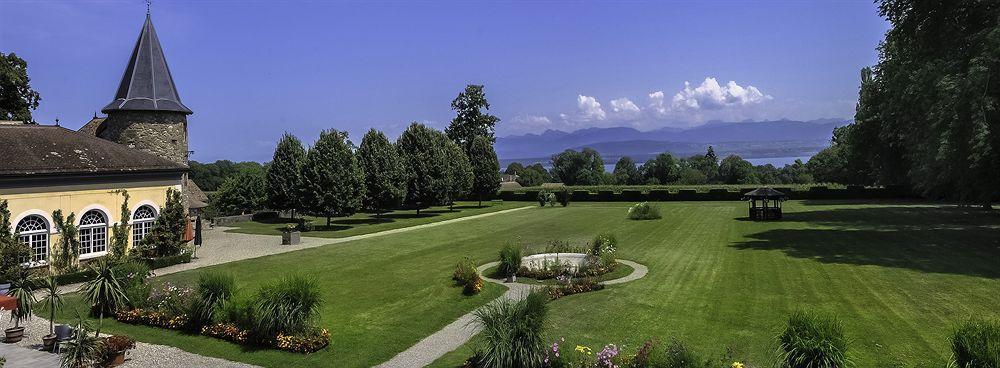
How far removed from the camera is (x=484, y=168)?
6209 centimetres

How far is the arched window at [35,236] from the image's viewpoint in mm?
22344

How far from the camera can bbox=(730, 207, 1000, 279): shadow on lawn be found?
70.1ft

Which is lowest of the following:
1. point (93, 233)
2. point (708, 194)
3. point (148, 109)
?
point (93, 233)

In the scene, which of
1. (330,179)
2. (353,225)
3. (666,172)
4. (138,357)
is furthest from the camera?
(666,172)

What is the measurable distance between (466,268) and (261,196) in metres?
44.5

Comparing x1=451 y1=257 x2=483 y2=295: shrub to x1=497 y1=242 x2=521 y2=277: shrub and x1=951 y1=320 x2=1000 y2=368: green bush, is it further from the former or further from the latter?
x1=951 y1=320 x2=1000 y2=368: green bush

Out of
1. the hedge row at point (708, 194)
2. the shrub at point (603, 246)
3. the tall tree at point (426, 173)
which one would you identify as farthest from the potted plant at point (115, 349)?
the hedge row at point (708, 194)

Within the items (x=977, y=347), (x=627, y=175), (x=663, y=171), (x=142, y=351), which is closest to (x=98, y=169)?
(x=142, y=351)

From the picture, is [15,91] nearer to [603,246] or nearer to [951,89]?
[603,246]

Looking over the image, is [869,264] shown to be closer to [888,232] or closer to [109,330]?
[888,232]

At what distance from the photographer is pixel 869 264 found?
21188 millimetres

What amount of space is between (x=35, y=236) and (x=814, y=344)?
26520mm

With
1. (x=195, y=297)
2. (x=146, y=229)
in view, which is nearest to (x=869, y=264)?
(x=195, y=297)

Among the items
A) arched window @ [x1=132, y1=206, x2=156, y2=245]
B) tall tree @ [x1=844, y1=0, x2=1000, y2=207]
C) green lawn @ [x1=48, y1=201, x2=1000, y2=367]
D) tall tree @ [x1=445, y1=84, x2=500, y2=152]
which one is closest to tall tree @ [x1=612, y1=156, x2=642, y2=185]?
tall tree @ [x1=445, y1=84, x2=500, y2=152]
